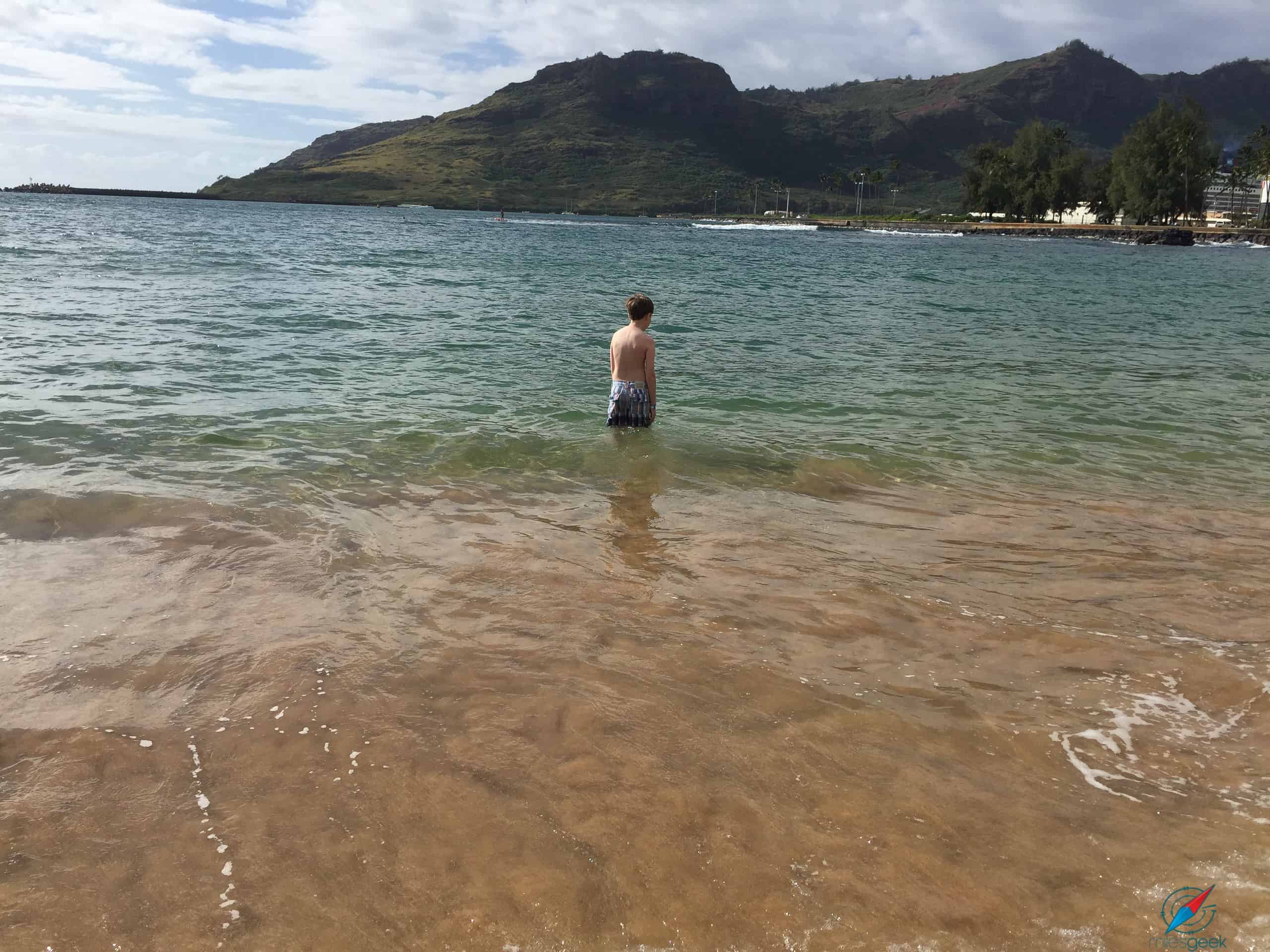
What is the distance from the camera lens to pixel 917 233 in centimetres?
14825

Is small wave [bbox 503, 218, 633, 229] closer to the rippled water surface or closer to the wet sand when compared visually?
the rippled water surface

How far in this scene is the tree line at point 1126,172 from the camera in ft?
386

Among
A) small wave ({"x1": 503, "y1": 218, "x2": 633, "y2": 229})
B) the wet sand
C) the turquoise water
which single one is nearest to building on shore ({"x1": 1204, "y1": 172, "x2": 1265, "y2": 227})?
small wave ({"x1": 503, "y1": 218, "x2": 633, "y2": 229})

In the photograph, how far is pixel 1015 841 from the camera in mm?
3514

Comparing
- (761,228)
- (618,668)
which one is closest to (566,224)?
(761,228)

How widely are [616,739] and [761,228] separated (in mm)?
179856

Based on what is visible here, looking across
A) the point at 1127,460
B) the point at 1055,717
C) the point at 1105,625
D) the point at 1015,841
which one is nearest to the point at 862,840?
the point at 1015,841

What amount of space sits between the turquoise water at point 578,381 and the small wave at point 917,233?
105 metres

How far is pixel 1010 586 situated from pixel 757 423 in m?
6.11

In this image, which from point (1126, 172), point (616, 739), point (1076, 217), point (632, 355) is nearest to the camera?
point (616, 739)

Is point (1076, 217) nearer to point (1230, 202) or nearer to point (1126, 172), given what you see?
point (1126, 172)

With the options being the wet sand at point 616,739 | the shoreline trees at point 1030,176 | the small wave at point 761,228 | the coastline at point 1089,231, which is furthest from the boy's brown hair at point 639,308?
the shoreline trees at point 1030,176

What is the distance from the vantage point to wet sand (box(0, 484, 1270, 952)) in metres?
3.16

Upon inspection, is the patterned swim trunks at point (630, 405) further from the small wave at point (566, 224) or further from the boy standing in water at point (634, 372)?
the small wave at point (566, 224)
